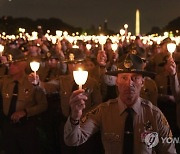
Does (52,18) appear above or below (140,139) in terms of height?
above

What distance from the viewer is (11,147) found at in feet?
23.2

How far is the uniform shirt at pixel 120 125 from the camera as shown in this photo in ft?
13.8

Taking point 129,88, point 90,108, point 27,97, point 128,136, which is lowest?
point 90,108

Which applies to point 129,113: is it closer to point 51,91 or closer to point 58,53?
point 51,91

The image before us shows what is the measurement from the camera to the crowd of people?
167 inches

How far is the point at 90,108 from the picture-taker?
7.31m

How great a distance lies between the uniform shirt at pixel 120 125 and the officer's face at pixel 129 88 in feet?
0.18

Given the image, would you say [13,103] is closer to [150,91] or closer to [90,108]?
[90,108]

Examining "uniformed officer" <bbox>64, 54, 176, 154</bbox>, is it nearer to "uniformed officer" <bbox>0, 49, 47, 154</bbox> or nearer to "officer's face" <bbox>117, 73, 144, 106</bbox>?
"officer's face" <bbox>117, 73, 144, 106</bbox>

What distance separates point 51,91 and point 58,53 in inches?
119

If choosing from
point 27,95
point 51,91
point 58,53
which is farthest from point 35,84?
point 58,53

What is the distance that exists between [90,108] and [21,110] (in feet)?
3.55

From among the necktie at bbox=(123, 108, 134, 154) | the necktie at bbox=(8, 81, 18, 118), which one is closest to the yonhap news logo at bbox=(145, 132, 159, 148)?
the necktie at bbox=(123, 108, 134, 154)

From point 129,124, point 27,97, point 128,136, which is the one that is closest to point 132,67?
point 129,124
